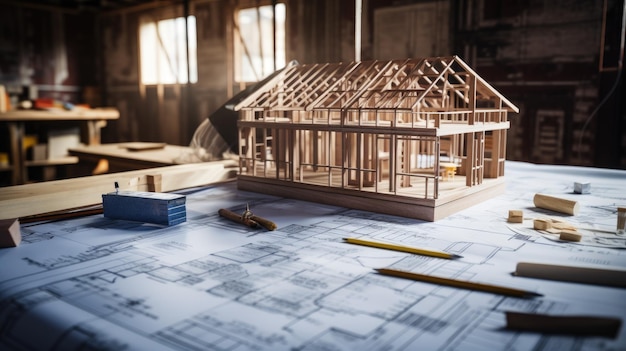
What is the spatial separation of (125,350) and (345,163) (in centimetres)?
258

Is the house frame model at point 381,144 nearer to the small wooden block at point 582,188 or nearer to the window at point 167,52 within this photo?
the small wooden block at point 582,188

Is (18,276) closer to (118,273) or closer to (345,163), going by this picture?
(118,273)

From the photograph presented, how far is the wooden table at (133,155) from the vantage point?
674 cm

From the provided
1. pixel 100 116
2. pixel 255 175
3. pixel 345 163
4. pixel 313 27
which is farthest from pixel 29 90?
pixel 345 163

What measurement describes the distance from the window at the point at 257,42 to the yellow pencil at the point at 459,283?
7.51 m

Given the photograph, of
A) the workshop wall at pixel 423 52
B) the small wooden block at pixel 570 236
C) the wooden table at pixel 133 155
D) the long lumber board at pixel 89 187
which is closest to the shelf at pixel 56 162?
the wooden table at pixel 133 155

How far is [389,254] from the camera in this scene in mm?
2781

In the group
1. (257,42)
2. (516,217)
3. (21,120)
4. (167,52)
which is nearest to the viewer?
(516,217)

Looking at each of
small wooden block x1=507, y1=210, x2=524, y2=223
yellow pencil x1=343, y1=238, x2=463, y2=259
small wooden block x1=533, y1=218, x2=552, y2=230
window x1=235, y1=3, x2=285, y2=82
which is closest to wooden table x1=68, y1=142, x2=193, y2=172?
window x1=235, y1=3, x2=285, y2=82

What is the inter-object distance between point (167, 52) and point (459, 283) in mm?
10369

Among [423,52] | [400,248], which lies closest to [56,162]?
[423,52]

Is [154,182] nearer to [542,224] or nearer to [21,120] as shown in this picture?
[542,224]

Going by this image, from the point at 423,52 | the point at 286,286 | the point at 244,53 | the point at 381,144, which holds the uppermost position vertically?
the point at 244,53

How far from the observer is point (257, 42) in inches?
393
